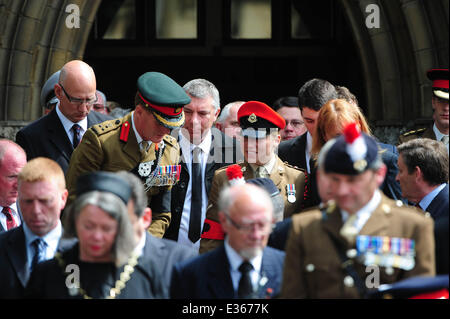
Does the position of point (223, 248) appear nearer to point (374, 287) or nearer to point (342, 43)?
point (374, 287)

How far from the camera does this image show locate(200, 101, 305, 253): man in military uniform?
14.8ft

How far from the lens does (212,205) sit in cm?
455

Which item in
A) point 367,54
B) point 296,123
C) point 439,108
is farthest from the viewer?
point 367,54

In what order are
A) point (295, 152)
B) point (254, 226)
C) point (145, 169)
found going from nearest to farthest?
point (254, 226) < point (145, 169) < point (295, 152)

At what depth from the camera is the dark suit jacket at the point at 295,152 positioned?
5.32 metres

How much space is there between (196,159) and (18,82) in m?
2.91

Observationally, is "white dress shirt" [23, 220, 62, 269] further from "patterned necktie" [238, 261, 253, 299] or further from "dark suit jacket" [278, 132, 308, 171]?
"dark suit jacket" [278, 132, 308, 171]

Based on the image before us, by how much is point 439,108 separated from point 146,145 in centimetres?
203

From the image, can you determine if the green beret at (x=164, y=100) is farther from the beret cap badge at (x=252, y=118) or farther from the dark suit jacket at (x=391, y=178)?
the dark suit jacket at (x=391, y=178)

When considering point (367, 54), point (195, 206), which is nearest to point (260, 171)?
point (195, 206)

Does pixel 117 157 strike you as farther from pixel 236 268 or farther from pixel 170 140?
pixel 236 268
